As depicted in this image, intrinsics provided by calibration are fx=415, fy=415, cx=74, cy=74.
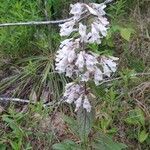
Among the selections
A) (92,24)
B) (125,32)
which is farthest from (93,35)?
(125,32)

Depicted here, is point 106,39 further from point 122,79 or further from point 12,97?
point 12,97

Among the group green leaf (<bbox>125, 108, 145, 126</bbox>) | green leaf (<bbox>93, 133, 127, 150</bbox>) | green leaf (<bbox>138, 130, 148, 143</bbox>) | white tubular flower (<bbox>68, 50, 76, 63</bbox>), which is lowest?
green leaf (<bbox>138, 130, 148, 143</bbox>)

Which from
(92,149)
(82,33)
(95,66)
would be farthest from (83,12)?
(92,149)

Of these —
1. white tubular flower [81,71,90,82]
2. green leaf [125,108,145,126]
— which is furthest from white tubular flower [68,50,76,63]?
green leaf [125,108,145,126]

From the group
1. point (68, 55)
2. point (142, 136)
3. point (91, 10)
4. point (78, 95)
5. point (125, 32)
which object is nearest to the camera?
point (91, 10)

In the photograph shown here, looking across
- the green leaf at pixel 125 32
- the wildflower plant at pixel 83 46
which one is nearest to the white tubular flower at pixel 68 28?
the wildflower plant at pixel 83 46

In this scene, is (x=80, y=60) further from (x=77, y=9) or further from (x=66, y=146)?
(x=66, y=146)

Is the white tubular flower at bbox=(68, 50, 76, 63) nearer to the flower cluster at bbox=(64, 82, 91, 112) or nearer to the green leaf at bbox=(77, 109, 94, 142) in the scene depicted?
the flower cluster at bbox=(64, 82, 91, 112)

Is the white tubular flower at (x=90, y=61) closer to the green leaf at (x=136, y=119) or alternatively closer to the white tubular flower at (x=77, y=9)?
the white tubular flower at (x=77, y=9)
